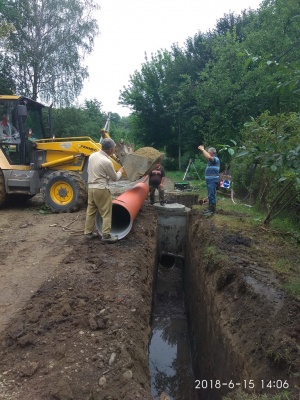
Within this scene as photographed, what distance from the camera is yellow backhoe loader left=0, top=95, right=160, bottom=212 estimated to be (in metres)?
9.25

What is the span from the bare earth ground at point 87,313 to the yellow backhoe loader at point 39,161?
201cm

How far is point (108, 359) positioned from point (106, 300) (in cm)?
118

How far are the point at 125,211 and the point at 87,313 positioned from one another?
12.0 feet

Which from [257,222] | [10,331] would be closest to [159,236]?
[257,222]

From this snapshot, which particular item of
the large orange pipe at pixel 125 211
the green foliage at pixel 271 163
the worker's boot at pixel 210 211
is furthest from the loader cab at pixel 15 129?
the green foliage at pixel 271 163

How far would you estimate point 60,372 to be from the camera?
310 centimetres

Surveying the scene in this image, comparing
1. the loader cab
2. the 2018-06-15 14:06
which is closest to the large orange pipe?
the 2018-06-15 14:06

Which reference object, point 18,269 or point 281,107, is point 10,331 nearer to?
point 18,269

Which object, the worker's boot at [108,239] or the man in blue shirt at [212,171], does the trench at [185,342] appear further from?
the worker's boot at [108,239]

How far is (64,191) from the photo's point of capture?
369 inches

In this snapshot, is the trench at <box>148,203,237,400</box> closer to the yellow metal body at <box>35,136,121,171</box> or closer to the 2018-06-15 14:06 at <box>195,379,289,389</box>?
the 2018-06-15 14:06 at <box>195,379,289,389</box>

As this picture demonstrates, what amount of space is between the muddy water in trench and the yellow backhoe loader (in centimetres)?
347

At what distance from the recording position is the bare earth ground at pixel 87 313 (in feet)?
10.1

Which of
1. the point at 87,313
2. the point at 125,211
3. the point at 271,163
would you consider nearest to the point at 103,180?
the point at 125,211
